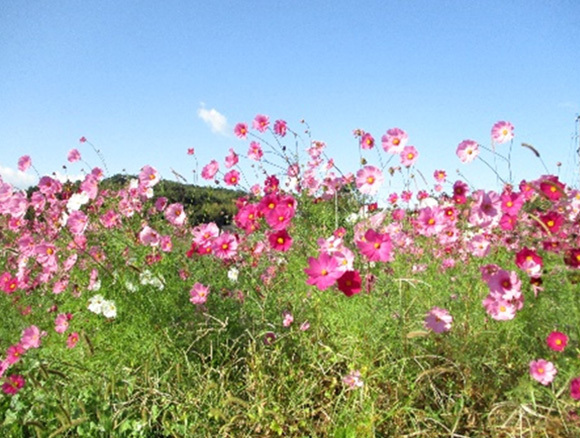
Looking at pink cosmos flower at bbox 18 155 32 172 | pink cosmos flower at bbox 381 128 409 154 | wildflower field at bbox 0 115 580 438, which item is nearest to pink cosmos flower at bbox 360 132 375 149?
wildflower field at bbox 0 115 580 438

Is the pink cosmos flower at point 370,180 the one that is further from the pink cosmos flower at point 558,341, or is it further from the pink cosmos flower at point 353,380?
the pink cosmos flower at point 558,341

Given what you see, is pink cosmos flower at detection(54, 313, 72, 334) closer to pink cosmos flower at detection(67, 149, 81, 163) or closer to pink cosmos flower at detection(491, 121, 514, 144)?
pink cosmos flower at detection(67, 149, 81, 163)

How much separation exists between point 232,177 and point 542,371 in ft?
7.85

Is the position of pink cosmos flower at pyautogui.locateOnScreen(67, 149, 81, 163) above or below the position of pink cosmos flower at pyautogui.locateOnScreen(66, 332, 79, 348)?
above

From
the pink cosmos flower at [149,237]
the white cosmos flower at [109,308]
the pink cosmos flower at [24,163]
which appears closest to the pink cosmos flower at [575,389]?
the white cosmos flower at [109,308]

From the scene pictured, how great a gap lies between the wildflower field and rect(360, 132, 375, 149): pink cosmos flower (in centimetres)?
1

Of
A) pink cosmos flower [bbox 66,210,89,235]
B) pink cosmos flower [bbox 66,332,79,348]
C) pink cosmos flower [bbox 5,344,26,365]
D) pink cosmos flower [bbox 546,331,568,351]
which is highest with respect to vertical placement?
pink cosmos flower [bbox 66,210,89,235]

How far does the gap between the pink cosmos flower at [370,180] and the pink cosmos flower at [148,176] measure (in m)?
1.60

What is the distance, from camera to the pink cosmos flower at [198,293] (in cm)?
274

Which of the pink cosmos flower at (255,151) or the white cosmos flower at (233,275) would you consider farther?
the pink cosmos flower at (255,151)

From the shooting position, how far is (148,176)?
372 centimetres

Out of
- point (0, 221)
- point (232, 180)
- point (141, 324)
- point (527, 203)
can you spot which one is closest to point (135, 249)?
point (141, 324)

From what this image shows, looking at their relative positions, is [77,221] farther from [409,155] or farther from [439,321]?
[439,321]

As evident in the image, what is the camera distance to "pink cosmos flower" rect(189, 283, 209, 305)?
9.00 feet
